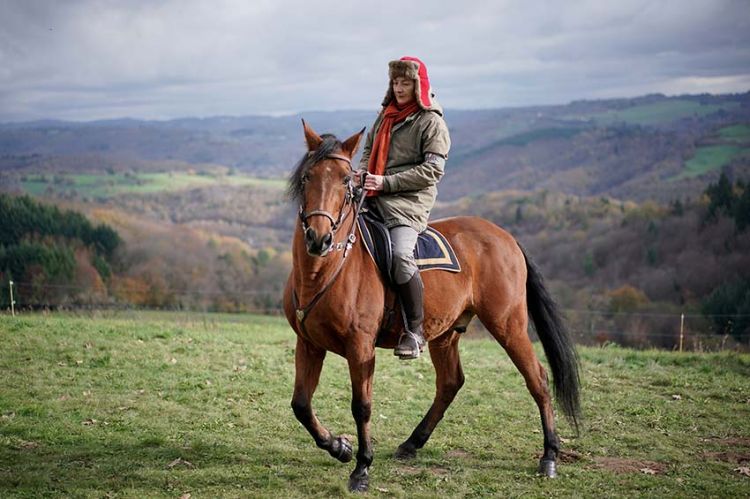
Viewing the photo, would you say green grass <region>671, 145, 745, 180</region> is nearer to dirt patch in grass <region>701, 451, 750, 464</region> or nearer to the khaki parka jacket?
dirt patch in grass <region>701, 451, 750, 464</region>

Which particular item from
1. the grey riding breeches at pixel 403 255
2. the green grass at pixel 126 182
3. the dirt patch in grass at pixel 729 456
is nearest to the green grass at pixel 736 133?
the green grass at pixel 126 182

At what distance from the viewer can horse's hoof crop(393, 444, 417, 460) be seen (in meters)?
7.04

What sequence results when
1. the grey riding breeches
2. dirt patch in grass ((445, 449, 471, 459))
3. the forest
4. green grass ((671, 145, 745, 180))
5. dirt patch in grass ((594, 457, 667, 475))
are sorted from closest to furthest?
the grey riding breeches → dirt patch in grass ((594, 457, 667, 475)) → dirt patch in grass ((445, 449, 471, 459)) → the forest → green grass ((671, 145, 745, 180))

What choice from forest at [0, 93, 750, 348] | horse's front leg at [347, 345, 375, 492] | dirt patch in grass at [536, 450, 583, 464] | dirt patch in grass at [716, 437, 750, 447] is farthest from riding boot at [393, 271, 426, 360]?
dirt patch in grass at [716, 437, 750, 447]

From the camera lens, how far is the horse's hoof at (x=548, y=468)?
6512mm

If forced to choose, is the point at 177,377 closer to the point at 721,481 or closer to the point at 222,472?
the point at 222,472

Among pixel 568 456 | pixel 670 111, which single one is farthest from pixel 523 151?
pixel 568 456

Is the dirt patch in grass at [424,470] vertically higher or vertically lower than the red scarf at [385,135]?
lower

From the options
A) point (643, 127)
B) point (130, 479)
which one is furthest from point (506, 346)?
point (643, 127)

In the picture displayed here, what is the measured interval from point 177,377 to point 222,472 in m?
3.74

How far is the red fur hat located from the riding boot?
5.42 feet

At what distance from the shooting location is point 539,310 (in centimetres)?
756

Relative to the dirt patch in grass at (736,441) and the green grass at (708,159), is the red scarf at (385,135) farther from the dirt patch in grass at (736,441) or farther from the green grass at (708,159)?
the green grass at (708,159)

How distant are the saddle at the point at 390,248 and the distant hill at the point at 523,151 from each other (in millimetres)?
109980
